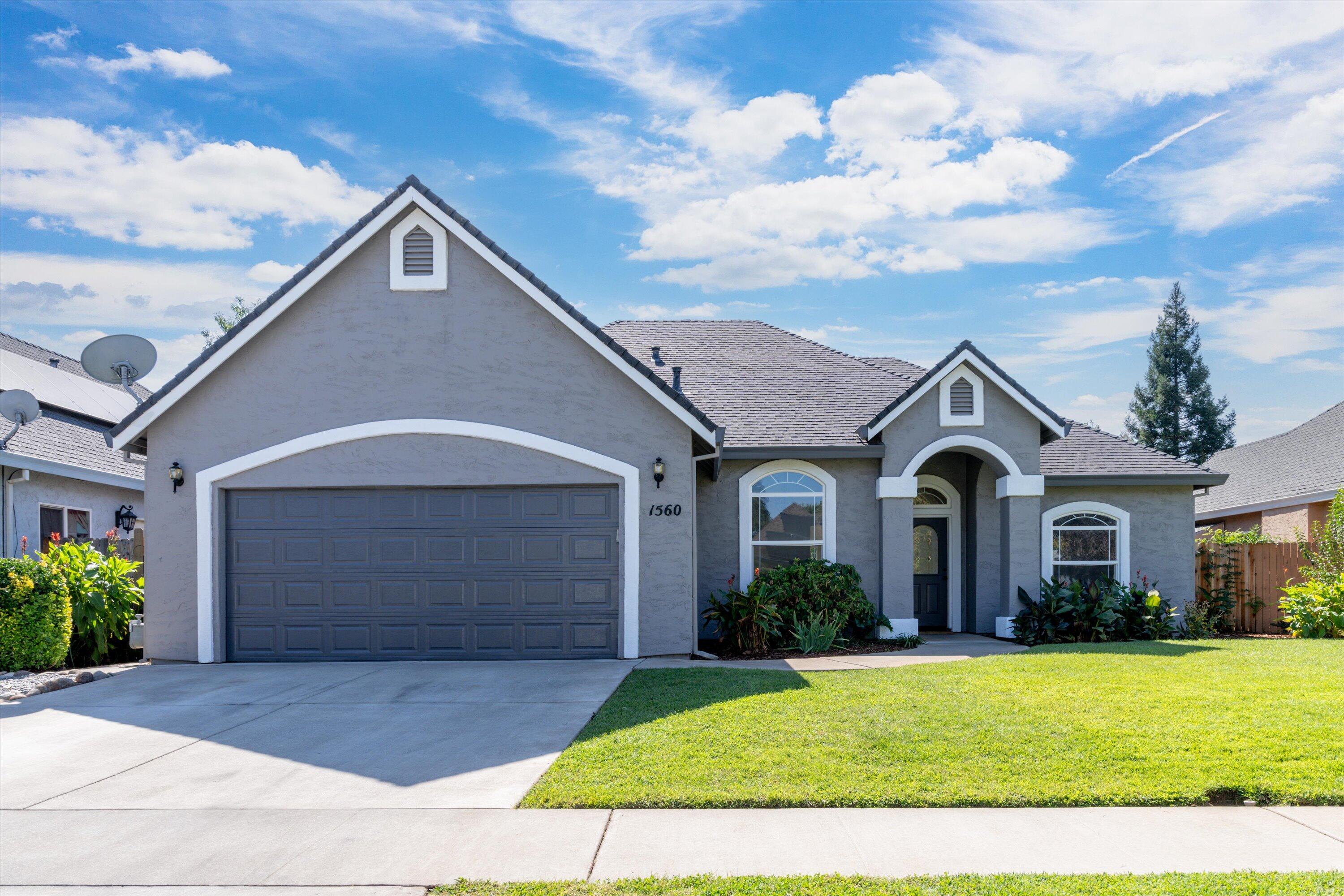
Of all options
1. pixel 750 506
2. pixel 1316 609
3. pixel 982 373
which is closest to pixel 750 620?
pixel 750 506

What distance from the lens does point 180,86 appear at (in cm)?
1603

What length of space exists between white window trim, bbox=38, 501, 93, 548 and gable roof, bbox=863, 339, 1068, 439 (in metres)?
13.8

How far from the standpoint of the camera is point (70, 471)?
15938 mm

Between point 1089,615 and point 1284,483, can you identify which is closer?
point 1089,615

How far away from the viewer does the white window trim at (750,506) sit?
14.5 m

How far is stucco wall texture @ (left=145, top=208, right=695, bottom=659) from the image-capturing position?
12.1 m

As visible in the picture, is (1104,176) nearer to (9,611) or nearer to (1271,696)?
(1271,696)

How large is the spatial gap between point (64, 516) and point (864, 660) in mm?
14271

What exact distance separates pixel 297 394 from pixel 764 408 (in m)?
7.57

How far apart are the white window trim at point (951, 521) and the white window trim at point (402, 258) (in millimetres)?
8901

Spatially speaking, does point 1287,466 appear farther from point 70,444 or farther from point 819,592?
point 70,444

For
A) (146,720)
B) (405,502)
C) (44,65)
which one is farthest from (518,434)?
(44,65)

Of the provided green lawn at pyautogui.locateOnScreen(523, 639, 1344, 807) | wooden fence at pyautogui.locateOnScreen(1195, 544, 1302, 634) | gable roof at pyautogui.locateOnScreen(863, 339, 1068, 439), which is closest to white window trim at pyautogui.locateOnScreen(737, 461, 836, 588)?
gable roof at pyautogui.locateOnScreen(863, 339, 1068, 439)

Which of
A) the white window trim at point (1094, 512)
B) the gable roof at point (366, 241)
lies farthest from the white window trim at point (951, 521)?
the gable roof at point (366, 241)
